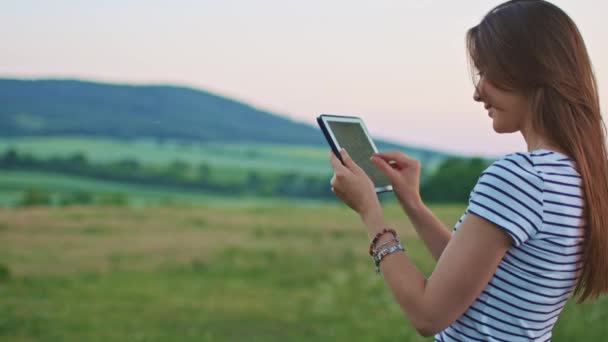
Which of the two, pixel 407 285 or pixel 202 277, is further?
pixel 202 277

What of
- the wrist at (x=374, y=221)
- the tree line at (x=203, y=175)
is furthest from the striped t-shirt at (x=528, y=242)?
the tree line at (x=203, y=175)

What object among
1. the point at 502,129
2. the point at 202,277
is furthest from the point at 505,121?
the point at 202,277

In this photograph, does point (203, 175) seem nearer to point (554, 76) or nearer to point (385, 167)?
point (385, 167)

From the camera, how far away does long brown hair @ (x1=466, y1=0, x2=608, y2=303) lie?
44.7 inches

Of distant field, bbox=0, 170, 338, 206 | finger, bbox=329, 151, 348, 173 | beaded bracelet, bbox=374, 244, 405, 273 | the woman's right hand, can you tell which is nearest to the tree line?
distant field, bbox=0, 170, 338, 206

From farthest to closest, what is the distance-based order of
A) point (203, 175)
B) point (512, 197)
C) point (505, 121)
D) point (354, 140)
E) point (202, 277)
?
point (203, 175)
point (202, 277)
point (354, 140)
point (505, 121)
point (512, 197)

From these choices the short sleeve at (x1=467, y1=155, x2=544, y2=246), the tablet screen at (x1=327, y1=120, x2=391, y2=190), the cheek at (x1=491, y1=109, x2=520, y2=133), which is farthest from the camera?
the tablet screen at (x1=327, y1=120, x2=391, y2=190)

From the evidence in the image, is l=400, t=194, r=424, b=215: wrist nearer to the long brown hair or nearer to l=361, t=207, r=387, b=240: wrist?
l=361, t=207, r=387, b=240: wrist

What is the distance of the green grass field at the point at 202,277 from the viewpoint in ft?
17.6

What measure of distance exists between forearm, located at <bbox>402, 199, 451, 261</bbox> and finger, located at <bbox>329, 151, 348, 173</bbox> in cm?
21

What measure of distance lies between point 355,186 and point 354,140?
138 mm

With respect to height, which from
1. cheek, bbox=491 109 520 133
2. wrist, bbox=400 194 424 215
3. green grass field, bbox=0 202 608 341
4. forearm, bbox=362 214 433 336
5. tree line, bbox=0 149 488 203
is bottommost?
green grass field, bbox=0 202 608 341

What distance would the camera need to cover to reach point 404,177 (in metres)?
1.40

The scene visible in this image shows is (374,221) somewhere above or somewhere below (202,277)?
above
